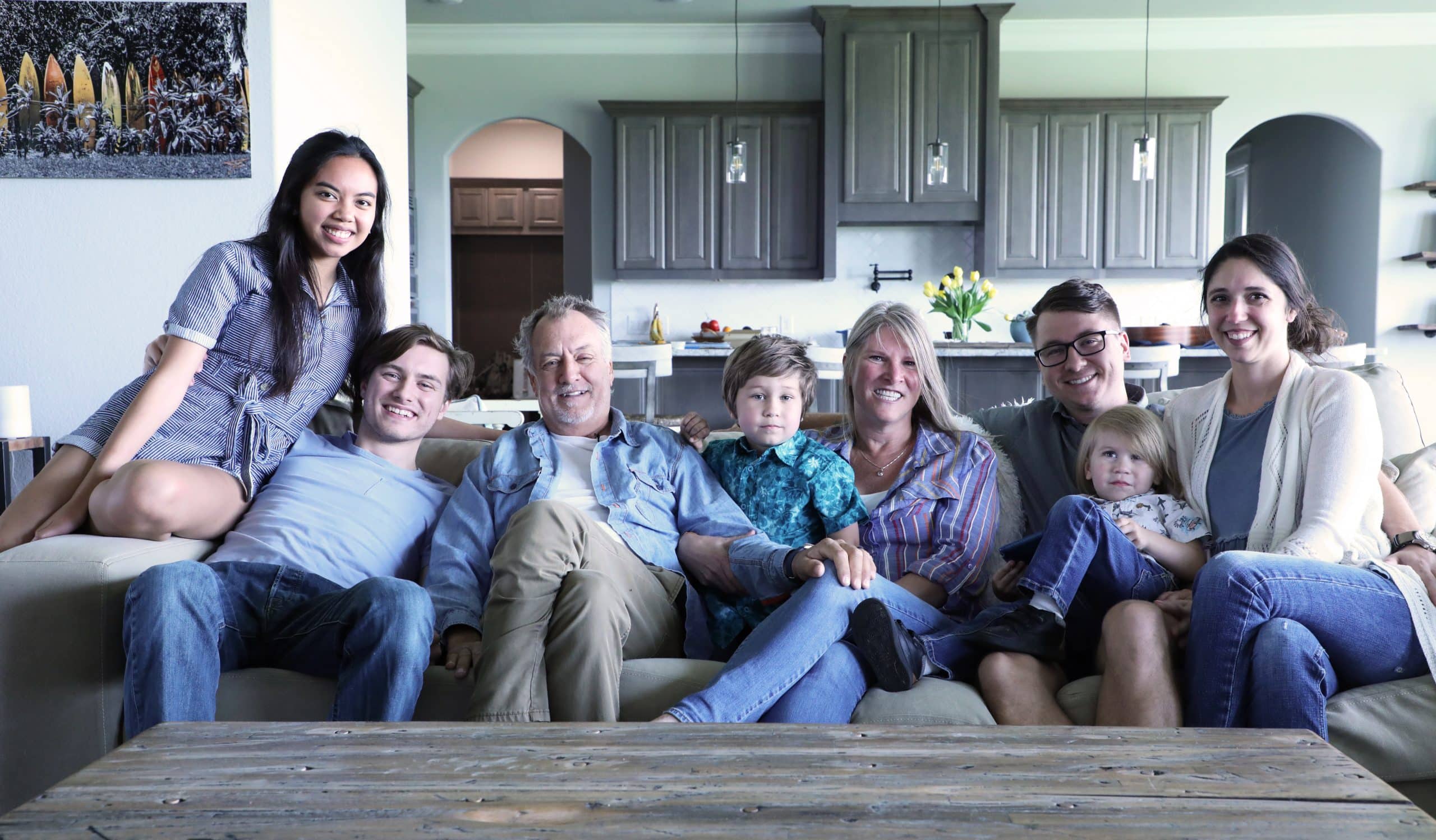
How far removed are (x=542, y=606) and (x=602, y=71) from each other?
5.98 meters

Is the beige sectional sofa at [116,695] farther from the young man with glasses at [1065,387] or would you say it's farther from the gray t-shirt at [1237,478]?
the young man with glasses at [1065,387]

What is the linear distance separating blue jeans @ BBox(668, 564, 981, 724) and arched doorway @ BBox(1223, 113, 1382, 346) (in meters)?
6.23

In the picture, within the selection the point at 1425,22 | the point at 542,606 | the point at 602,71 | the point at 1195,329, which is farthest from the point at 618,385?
the point at 1425,22

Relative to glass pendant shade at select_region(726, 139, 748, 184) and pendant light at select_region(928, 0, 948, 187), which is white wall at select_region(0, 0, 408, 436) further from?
Answer: pendant light at select_region(928, 0, 948, 187)

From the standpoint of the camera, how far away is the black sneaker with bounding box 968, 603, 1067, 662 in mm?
1717

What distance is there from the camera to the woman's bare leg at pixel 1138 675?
5.20 feet

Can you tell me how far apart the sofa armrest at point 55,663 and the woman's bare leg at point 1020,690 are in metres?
1.39

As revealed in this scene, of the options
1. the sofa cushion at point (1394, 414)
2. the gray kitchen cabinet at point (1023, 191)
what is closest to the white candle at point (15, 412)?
the sofa cushion at point (1394, 414)

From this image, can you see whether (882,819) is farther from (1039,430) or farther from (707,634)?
(1039,430)

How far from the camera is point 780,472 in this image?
2.03 metres

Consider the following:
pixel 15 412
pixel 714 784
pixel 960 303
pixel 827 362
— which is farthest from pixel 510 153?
pixel 714 784

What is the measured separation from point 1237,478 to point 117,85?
316cm

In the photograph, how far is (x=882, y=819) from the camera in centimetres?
98

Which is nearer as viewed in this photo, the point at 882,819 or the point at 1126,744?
the point at 882,819
